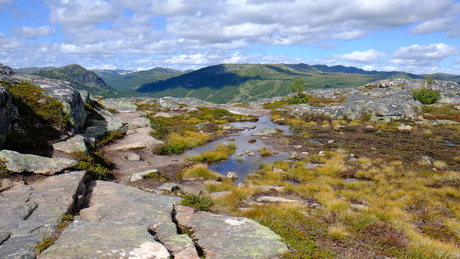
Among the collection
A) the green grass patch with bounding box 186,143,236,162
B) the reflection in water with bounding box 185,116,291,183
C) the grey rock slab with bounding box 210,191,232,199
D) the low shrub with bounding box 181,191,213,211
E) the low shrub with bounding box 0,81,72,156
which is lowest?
the reflection in water with bounding box 185,116,291,183

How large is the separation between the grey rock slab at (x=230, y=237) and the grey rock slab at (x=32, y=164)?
7125mm

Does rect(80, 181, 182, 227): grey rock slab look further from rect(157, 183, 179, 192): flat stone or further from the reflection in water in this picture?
the reflection in water

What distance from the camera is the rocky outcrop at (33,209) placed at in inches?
247

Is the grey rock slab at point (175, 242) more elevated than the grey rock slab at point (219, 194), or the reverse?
the grey rock slab at point (175, 242)

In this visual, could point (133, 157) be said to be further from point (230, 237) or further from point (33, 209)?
point (230, 237)

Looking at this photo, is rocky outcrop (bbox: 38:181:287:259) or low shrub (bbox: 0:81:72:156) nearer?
rocky outcrop (bbox: 38:181:287:259)

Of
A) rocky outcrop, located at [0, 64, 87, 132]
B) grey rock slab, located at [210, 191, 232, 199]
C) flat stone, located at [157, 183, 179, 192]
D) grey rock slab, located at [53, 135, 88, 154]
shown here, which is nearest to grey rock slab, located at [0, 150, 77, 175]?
grey rock slab, located at [53, 135, 88, 154]

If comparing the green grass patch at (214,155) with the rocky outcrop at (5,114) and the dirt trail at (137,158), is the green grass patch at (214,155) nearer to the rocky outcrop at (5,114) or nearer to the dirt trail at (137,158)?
the dirt trail at (137,158)

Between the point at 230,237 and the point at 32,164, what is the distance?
10.5m

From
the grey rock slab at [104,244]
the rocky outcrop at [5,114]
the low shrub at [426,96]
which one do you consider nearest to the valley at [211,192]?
the grey rock slab at [104,244]

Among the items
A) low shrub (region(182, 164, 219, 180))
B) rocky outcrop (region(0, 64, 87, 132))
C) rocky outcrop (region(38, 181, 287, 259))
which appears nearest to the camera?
rocky outcrop (region(38, 181, 287, 259))

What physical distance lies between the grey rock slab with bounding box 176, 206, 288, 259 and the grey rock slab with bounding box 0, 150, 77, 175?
7.12 meters

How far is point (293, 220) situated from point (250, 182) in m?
7.06

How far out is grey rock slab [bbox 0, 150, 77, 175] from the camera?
11.6m
